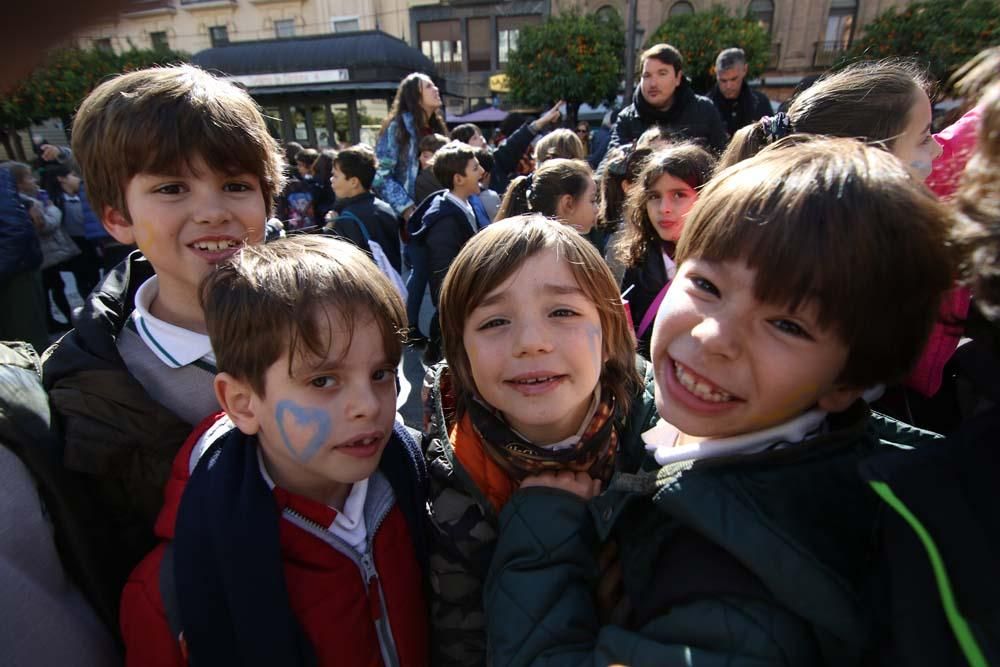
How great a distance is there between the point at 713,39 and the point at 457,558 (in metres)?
20.6

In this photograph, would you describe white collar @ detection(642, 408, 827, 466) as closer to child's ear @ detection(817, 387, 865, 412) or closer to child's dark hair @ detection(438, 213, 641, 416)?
child's ear @ detection(817, 387, 865, 412)

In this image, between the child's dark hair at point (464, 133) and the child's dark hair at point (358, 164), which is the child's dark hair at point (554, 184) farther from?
the child's dark hair at point (464, 133)

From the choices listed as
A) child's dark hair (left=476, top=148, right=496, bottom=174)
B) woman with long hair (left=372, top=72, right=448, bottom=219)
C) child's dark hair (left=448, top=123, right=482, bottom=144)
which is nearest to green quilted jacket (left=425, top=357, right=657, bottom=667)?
woman with long hair (left=372, top=72, right=448, bottom=219)

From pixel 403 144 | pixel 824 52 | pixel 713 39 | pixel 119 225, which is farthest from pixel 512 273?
pixel 824 52

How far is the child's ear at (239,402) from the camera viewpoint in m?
Answer: 1.16

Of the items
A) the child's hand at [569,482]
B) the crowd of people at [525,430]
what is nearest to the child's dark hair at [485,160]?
the crowd of people at [525,430]

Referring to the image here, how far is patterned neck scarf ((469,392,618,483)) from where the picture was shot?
1.15 m

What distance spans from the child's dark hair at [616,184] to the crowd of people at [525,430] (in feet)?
5.33

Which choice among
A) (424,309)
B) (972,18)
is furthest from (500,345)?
(972,18)

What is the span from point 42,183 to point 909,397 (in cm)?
901

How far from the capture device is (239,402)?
1.17m

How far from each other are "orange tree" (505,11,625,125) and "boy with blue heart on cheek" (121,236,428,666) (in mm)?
18115

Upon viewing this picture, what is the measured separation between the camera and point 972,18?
45.6 feet

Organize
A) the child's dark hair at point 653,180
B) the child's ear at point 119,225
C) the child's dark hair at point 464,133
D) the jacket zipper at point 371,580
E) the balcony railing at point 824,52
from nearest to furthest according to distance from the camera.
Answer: the jacket zipper at point 371,580 → the child's ear at point 119,225 → the child's dark hair at point 653,180 → the child's dark hair at point 464,133 → the balcony railing at point 824,52
